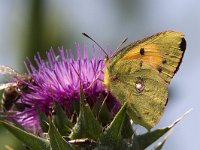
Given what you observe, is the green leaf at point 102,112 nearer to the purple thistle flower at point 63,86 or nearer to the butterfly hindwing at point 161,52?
the purple thistle flower at point 63,86

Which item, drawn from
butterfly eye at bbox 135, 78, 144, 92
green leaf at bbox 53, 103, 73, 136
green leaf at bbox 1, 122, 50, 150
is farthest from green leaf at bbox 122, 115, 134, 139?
green leaf at bbox 1, 122, 50, 150

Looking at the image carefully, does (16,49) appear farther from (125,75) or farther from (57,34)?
(125,75)

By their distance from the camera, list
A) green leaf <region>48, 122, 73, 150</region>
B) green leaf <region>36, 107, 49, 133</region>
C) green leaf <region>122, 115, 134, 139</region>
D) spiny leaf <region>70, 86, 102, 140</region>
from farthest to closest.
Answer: green leaf <region>36, 107, 49, 133</region> → green leaf <region>122, 115, 134, 139</region> → spiny leaf <region>70, 86, 102, 140</region> → green leaf <region>48, 122, 73, 150</region>

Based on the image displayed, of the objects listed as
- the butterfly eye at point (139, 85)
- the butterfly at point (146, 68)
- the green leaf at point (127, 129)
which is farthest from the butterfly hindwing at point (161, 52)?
the green leaf at point (127, 129)

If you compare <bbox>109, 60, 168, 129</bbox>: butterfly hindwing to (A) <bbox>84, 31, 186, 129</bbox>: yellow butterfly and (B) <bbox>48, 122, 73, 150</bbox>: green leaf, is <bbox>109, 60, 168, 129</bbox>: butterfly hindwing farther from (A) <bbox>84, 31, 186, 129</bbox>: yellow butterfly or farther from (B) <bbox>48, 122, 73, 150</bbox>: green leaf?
(B) <bbox>48, 122, 73, 150</bbox>: green leaf

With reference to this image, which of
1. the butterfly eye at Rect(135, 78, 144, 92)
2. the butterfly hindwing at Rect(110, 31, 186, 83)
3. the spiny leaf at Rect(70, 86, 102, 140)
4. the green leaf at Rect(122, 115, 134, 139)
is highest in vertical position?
the butterfly hindwing at Rect(110, 31, 186, 83)

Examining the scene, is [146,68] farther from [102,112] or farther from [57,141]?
[57,141]

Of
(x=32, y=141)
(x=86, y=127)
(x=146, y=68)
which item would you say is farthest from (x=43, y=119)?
(x=146, y=68)
